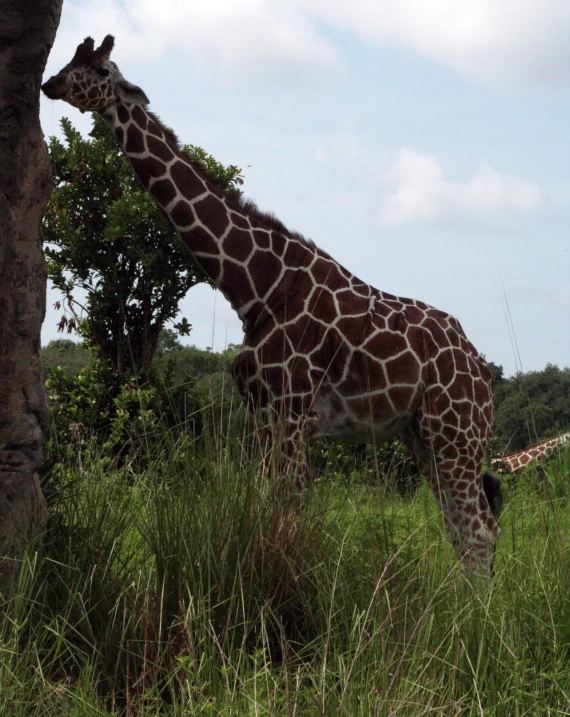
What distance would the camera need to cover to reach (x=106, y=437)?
844 cm

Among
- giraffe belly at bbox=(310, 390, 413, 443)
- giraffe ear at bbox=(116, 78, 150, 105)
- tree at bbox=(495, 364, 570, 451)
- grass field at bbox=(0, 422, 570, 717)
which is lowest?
grass field at bbox=(0, 422, 570, 717)

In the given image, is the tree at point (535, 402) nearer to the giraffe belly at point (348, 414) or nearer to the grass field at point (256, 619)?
the giraffe belly at point (348, 414)

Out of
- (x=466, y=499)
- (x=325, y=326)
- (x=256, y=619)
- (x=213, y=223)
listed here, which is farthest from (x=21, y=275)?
(x=466, y=499)

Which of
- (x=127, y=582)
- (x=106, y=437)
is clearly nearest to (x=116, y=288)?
(x=106, y=437)

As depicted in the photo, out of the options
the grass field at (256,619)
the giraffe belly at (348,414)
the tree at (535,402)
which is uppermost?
the tree at (535,402)

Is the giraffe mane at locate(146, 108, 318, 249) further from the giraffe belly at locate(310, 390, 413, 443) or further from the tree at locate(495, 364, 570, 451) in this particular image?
the tree at locate(495, 364, 570, 451)

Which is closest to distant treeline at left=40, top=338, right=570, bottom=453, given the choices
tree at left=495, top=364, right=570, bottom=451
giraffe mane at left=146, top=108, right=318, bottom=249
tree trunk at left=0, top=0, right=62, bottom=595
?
tree at left=495, top=364, right=570, bottom=451

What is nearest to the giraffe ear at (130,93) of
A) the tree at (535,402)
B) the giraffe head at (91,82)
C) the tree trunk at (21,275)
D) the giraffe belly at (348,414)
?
the giraffe head at (91,82)

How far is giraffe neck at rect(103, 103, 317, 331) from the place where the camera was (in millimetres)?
5691

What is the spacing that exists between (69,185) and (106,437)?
8.13 feet

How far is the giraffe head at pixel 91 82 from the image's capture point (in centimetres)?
578

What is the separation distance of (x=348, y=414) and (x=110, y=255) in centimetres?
405

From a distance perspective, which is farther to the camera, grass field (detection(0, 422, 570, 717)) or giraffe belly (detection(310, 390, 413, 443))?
giraffe belly (detection(310, 390, 413, 443))

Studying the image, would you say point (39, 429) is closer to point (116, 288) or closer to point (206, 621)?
point (206, 621)
